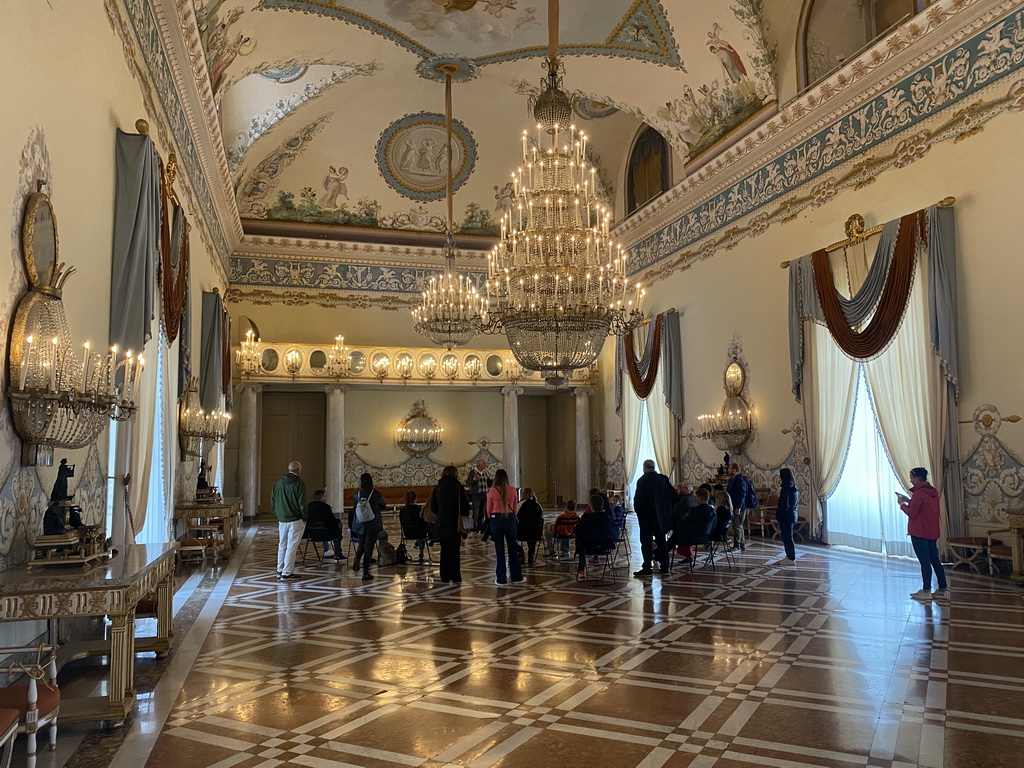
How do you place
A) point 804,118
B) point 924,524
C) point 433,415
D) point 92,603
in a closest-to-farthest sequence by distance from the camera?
point 92,603 < point 924,524 < point 804,118 < point 433,415

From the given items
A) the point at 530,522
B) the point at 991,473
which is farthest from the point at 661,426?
the point at 991,473

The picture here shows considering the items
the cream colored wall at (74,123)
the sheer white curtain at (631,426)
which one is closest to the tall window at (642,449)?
the sheer white curtain at (631,426)

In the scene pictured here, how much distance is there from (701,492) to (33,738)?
7471 millimetres

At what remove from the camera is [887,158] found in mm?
10539

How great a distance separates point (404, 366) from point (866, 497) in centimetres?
1153

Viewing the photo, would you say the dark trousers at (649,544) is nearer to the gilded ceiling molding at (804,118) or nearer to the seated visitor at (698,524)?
the seated visitor at (698,524)

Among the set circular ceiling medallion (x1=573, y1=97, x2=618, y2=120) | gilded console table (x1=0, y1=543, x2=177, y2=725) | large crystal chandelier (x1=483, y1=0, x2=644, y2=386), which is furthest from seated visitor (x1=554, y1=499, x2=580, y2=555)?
circular ceiling medallion (x1=573, y1=97, x2=618, y2=120)

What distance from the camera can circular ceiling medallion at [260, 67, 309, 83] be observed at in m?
14.9

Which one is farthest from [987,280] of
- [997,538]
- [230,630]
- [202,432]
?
[202,432]

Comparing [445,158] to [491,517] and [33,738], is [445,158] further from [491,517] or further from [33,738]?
[33,738]

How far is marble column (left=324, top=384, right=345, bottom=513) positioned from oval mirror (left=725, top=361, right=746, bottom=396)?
Result: 30.7 ft

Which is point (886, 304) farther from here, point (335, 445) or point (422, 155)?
point (422, 155)

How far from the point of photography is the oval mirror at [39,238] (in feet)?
16.1

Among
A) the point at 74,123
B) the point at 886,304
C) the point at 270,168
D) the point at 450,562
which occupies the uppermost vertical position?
the point at 270,168
